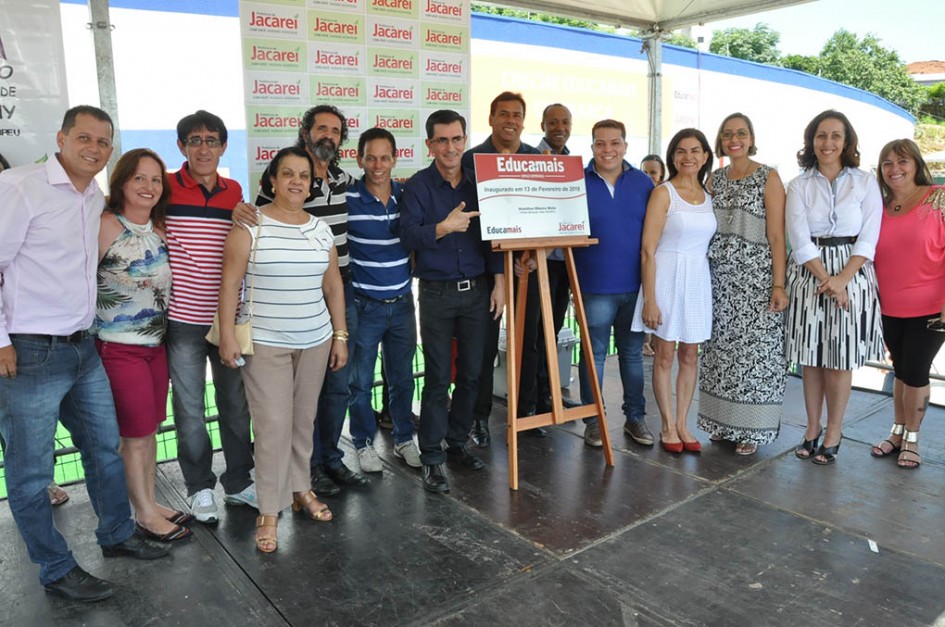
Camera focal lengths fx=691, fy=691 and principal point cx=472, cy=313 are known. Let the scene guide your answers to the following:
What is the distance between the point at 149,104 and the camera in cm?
1052

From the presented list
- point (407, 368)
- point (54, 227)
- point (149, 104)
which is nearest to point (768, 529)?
point (407, 368)

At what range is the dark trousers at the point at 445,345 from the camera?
3729mm

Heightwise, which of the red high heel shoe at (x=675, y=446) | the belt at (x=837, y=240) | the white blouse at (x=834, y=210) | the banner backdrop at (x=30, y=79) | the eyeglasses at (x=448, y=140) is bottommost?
the red high heel shoe at (x=675, y=446)

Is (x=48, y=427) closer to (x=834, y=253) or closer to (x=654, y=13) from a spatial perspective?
(x=834, y=253)

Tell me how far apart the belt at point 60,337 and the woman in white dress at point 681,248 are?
2897 mm

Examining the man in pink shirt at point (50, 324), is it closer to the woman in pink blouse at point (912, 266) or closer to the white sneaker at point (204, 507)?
the white sneaker at point (204, 507)

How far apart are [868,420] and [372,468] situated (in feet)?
11.5

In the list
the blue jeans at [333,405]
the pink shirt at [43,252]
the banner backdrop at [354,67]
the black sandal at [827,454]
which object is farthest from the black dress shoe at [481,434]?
the pink shirt at [43,252]

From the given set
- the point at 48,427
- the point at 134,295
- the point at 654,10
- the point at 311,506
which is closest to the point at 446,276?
the point at 311,506

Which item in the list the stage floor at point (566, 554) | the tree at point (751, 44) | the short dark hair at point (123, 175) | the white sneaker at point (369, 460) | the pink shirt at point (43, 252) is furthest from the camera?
the tree at point (751, 44)

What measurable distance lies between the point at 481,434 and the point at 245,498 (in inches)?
60.8

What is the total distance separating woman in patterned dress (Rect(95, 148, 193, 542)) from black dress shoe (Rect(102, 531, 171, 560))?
28 cm

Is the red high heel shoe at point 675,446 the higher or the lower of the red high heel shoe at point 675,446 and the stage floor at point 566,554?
the higher

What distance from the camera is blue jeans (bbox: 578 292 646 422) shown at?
4.22m
